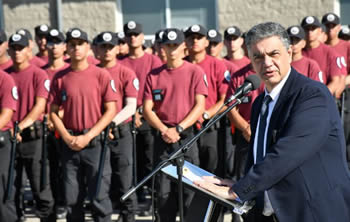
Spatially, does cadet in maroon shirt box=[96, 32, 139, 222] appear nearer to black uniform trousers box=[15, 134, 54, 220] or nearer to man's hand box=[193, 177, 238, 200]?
black uniform trousers box=[15, 134, 54, 220]

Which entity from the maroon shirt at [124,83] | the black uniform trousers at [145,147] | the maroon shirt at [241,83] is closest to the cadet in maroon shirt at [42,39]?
the black uniform trousers at [145,147]

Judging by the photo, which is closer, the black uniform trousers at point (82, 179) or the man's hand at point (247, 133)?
the black uniform trousers at point (82, 179)

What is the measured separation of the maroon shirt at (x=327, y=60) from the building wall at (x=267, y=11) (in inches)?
200

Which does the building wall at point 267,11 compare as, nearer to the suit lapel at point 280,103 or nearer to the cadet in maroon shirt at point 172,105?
the cadet in maroon shirt at point 172,105

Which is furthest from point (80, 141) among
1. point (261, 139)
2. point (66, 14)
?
point (66, 14)

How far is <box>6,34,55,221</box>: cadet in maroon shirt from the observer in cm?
728

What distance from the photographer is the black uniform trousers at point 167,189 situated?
267 inches

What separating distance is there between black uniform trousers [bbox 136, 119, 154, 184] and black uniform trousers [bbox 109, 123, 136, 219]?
1.16m

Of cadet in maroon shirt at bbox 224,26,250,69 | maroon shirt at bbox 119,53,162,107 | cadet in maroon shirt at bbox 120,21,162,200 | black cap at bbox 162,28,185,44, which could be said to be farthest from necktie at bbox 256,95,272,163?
cadet in maroon shirt at bbox 224,26,250,69

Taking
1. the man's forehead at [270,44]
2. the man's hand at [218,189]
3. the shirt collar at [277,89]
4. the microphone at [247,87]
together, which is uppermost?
the man's forehead at [270,44]

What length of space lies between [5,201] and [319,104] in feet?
14.3

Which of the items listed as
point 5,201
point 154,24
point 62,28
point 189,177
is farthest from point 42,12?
point 189,177

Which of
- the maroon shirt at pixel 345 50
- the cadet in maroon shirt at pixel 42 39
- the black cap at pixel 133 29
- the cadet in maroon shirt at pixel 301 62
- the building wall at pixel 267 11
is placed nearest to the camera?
the cadet in maroon shirt at pixel 301 62

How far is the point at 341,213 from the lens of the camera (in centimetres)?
332
